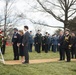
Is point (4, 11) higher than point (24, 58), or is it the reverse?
point (4, 11)

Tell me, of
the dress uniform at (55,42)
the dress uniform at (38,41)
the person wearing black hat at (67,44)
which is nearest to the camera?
the person wearing black hat at (67,44)

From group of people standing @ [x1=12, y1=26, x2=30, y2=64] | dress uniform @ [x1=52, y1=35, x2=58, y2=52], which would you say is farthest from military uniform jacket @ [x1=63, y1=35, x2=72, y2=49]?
dress uniform @ [x1=52, y1=35, x2=58, y2=52]

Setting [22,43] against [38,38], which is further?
[38,38]

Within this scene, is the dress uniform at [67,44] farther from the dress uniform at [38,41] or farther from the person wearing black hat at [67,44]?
the dress uniform at [38,41]

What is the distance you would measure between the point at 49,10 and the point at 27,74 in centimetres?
2534

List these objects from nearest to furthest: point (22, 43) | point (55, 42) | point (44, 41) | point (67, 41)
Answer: point (22, 43), point (67, 41), point (44, 41), point (55, 42)

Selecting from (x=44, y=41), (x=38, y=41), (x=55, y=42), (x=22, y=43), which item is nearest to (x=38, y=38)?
(x=38, y=41)

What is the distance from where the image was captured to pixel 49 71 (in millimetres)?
12703

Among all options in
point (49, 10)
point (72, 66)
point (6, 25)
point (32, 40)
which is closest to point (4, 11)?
point (6, 25)

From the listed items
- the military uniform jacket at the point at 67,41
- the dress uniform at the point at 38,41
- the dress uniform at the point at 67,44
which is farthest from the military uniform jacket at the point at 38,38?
the military uniform jacket at the point at 67,41

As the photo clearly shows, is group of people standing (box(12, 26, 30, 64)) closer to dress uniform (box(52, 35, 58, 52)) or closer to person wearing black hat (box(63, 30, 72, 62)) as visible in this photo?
person wearing black hat (box(63, 30, 72, 62))

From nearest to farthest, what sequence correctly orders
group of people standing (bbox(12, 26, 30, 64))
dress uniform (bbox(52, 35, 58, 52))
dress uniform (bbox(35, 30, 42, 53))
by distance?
group of people standing (bbox(12, 26, 30, 64)), dress uniform (bbox(35, 30, 42, 53)), dress uniform (bbox(52, 35, 58, 52))

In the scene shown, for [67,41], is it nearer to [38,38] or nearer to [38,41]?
[38,38]

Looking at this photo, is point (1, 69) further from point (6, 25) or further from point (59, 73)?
point (6, 25)
